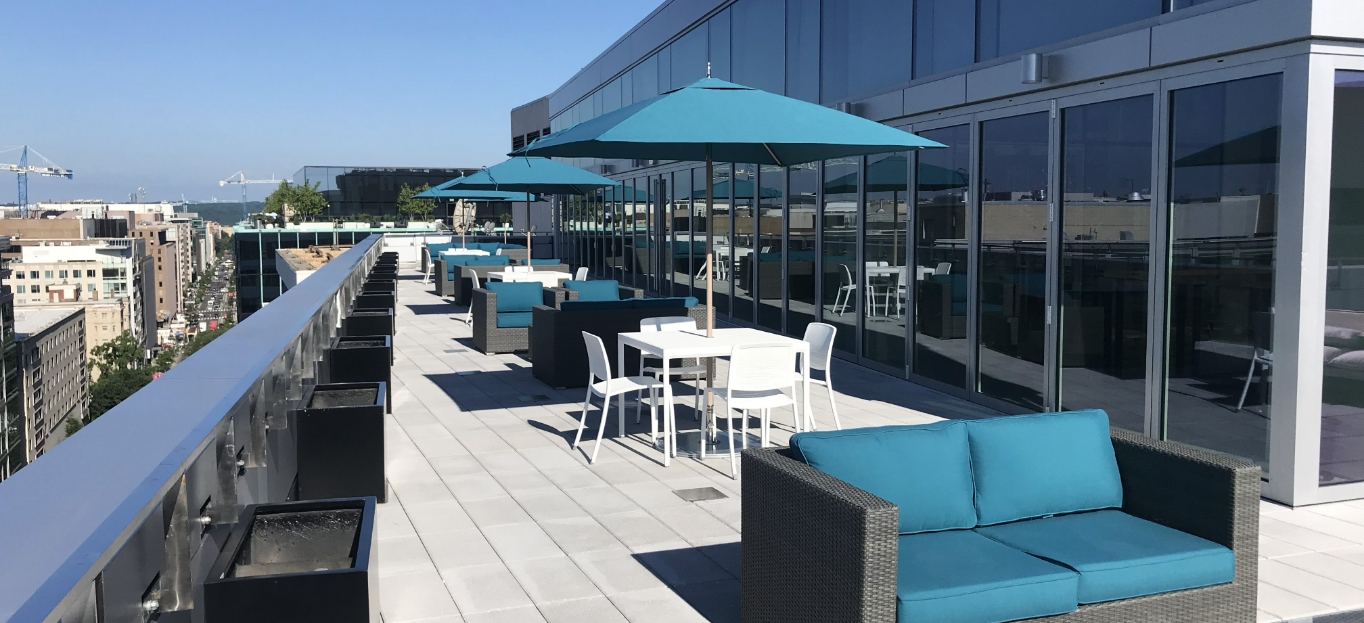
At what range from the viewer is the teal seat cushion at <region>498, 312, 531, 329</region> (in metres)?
11.0

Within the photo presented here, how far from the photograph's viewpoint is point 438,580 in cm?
421

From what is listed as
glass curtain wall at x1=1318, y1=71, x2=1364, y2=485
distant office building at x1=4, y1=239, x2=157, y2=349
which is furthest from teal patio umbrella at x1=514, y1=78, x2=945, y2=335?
distant office building at x1=4, y1=239, x2=157, y2=349

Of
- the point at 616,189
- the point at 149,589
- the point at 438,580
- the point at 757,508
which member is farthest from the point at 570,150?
the point at 616,189

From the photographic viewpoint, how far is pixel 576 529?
194 inches

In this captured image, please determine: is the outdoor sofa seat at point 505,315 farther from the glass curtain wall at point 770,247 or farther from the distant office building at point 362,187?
the distant office building at point 362,187

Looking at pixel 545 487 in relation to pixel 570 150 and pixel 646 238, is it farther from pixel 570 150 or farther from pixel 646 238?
pixel 646 238

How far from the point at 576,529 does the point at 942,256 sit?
15.8 feet

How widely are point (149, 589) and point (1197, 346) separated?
18.4 ft

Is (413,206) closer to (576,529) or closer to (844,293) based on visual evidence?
(844,293)

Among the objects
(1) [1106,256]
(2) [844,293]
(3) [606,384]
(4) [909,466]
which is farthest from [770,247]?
(4) [909,466]

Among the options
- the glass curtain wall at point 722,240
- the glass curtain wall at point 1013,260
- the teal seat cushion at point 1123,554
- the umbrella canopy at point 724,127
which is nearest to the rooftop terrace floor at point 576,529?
the glass curtain wall at point 1013,260

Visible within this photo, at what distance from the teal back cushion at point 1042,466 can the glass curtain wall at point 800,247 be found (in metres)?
7.19

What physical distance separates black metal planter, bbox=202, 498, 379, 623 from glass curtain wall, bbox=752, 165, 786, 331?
9.16 metres

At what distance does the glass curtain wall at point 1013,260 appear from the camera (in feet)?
24.0
